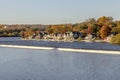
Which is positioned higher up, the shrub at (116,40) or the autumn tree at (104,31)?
the autumn tree at (104,31)

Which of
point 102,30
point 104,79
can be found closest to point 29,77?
point 104,79

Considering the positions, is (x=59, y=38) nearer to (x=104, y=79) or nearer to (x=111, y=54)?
(x=111, y=54)

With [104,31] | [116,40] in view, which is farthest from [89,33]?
[116,40]

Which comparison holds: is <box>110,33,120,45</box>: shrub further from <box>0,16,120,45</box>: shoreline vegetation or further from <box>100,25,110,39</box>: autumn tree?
<box>100,25,110,39</box>: autumn tree

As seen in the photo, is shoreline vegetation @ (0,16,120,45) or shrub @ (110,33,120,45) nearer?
shrub @ (110,33,120,45)

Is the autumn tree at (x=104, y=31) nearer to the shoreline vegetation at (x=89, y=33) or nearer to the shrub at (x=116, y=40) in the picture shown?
the shoreline vegetation at (x=89, y=33)

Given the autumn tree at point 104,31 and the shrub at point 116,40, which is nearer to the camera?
the shrub at point 116,40

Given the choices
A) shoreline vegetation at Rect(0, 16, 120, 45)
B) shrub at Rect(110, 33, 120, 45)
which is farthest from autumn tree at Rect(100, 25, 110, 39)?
shrub at Rect(110, 33, 120, 45)

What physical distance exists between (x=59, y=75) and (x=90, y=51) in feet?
42.3

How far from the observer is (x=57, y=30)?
6284cm

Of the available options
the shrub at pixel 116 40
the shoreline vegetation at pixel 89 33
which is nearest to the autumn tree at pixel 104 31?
the shoreline vegetation at pixel 89 33

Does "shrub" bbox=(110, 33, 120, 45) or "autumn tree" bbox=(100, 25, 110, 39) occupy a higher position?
"autumn tree" bbox=(100, 25, 110, 39)

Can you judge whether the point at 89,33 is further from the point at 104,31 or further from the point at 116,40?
the point at 116,40

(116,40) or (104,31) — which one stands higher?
(104,31)
